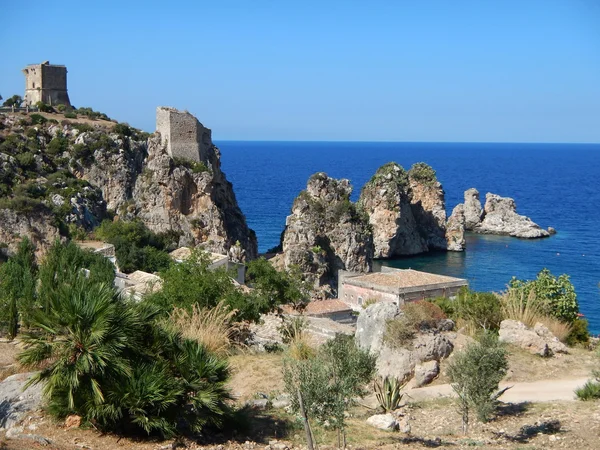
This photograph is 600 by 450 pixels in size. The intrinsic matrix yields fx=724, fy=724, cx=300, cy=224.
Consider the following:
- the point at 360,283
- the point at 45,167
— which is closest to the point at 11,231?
the point at 45,167

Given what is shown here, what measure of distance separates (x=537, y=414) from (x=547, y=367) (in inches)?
134

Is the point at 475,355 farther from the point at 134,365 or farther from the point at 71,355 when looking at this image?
the point at 71,355

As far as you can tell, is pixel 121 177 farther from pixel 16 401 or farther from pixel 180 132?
pixel 16 401

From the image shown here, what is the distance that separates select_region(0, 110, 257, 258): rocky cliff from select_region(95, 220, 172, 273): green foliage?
191 cm

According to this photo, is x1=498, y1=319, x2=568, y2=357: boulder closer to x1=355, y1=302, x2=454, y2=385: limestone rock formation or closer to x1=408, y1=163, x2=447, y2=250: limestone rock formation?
x1=355, y1=302, x2=454, y2=385: limestone rock formation

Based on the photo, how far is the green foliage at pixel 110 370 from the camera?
8.69 metres

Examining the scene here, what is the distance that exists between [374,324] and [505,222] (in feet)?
238

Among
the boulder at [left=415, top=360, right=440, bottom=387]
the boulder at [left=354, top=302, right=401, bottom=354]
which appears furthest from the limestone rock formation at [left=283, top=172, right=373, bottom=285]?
the boulder at [left=415, top=360, right=440, bottom=387]

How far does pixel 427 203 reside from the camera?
253 ft

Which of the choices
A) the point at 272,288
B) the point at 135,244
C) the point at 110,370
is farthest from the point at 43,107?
the point at 110,370

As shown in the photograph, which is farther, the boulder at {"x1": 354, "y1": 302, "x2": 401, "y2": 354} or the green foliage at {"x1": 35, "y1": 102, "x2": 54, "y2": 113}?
the green foliage at {"x1": 35, "y1": 102, "x2": 54, "y2": 113}

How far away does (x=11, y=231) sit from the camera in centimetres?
3916

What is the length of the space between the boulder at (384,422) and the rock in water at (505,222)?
72494 millimetres

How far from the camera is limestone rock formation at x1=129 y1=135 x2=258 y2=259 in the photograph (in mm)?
48938
